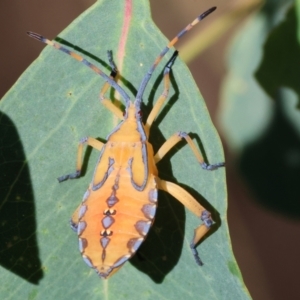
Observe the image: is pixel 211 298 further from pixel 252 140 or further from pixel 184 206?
pixel 252 140

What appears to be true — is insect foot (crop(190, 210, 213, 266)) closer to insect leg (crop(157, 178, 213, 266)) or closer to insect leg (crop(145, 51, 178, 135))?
insect leg (crop(157, 178, 213, 266))

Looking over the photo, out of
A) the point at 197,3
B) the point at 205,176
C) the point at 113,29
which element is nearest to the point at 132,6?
the point at 113,29

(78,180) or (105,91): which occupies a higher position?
(105,91)

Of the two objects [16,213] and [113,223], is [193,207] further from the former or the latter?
[16,213]

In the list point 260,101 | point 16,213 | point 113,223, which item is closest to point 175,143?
point 113,223

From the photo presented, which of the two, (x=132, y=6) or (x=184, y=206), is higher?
(x=132, y=6)

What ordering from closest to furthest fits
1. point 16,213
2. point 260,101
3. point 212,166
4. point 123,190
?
point 212,166
point 16,213
point 123,190
point 260,101

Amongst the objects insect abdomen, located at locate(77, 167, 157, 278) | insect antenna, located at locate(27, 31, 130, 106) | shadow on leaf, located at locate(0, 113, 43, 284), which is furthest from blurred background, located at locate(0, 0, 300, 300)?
shadow on leaf, located at locate(0, 113, 43, 284)
